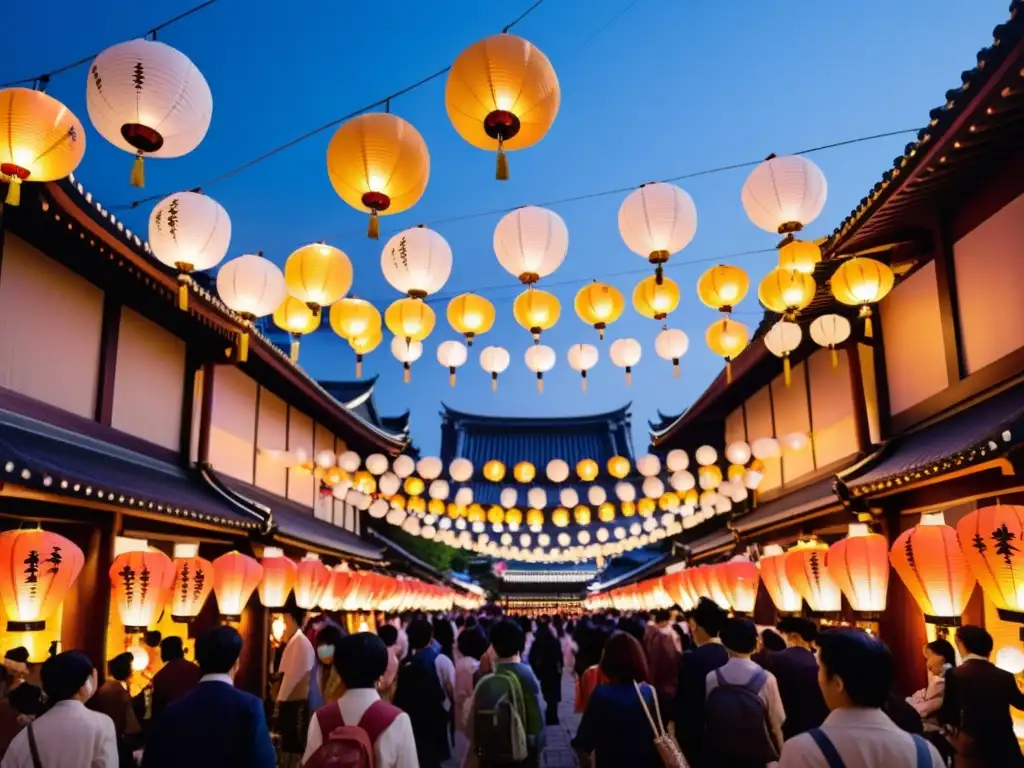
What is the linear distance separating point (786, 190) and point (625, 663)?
552 cm

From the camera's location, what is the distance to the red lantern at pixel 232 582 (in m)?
10.6

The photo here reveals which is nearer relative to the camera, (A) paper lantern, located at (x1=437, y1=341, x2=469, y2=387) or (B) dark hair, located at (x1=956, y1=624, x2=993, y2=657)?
(B) dark hair, located at (x1=956, y1=624, x2=993, y2=657)

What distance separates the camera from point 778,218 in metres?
8.45

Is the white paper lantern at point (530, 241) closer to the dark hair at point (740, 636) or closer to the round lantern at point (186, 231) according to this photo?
the round lantern at point (186, 231)

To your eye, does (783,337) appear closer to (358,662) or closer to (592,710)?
(592,710)

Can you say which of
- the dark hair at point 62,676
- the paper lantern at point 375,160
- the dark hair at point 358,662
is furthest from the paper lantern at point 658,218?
the dark hair at point 62,676

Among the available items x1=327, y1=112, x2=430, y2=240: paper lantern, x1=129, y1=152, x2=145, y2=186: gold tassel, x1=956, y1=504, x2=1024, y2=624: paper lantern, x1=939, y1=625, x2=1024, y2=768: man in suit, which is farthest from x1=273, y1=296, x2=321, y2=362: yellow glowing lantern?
x1=939, y1=625, x2=1024, y2=768: man in suit

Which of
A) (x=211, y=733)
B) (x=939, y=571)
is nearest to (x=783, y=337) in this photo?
(x=939, y=571)

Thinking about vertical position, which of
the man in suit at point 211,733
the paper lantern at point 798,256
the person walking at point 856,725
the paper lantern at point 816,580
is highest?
the paper lantern at point 798,256

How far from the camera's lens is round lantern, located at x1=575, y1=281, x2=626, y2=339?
11047 millimetres

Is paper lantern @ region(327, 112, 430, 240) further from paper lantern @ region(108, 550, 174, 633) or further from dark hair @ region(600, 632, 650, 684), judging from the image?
paper lantern @ region(108, 550, 174, 633)

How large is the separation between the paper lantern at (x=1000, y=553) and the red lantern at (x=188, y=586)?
8.52 metres

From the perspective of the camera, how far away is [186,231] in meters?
7.85

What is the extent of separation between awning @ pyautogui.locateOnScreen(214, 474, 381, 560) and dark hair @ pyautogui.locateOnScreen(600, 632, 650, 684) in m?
8.84
